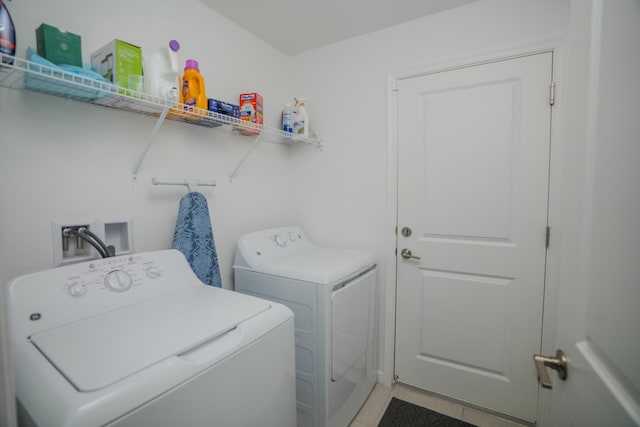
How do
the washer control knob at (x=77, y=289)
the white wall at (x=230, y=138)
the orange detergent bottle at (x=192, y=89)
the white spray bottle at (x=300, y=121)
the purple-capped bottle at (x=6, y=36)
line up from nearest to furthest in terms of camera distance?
the purple-capped bottle at (x=6, y=36) → the washer control knob at (x=77, y=289) → the white wall at (x=230, y=138) → the orange detergent bottle at (x=192, y=89) → the white spray bottle at (x=300, y=121)

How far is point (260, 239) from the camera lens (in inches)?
75.4

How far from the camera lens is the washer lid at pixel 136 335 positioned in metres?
0.71

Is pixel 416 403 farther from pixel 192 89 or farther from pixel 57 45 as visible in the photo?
pixel 57 45

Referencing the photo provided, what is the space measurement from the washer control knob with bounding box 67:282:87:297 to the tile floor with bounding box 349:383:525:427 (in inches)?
66.1

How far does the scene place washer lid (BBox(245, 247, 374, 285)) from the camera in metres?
1.55

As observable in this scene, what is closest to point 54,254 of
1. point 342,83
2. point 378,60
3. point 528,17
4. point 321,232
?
point 321,232

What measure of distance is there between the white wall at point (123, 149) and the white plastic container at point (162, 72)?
22cm

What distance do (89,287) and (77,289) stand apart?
0.12 ft

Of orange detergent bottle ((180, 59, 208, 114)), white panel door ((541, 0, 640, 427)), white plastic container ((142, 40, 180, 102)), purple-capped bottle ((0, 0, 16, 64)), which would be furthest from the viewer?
orange detergent bottle ((180, 59, 208, 114))

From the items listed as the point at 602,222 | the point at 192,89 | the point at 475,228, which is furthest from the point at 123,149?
the point at 475,228

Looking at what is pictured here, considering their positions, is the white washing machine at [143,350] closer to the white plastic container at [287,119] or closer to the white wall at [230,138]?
the white wall at [230,138]

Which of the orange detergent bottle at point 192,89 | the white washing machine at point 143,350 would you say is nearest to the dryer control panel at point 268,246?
the white washing machine at point 143,350

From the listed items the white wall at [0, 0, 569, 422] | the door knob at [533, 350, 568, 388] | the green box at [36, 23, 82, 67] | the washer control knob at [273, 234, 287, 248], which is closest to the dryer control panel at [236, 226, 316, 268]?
the washer control knob at [273, 234, 287, 248]

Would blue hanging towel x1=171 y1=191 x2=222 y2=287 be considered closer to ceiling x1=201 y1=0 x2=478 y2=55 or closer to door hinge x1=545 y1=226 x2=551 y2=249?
ceiling x1=201 y1=0 x2=478 y2=55
